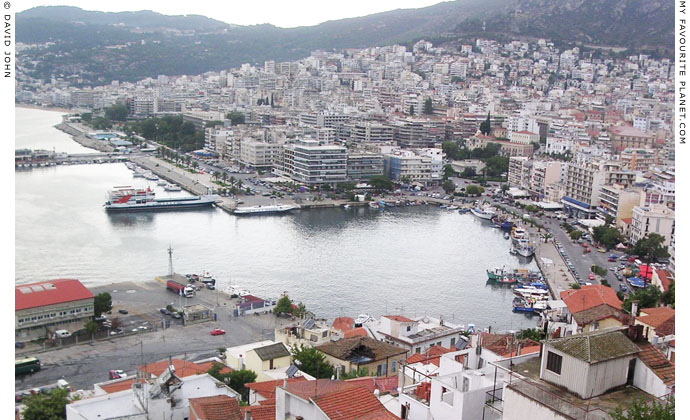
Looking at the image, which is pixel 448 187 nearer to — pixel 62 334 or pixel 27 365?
pixel 62 334

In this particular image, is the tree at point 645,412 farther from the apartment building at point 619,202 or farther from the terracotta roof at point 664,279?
the apartment building at point 619,202

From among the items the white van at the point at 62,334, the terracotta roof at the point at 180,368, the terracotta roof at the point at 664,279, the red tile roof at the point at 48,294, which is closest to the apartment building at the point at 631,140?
the terracotta roof at the point at 664,279

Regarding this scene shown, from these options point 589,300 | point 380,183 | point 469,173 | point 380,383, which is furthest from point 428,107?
point 380,383

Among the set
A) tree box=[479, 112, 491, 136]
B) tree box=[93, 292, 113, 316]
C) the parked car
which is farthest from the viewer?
tree box=[479, 112, 491, 136]

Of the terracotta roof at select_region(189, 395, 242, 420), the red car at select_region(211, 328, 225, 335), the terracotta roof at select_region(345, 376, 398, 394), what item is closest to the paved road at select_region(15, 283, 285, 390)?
the red car at select_region(211, 328, 225, 335)

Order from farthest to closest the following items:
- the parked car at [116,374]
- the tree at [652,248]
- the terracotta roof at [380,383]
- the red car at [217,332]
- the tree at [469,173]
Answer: the tree at [469,173], the tree at [652,248], the red car at [217,332], the parked car at [116,374], the terracotta roof at [380,383]

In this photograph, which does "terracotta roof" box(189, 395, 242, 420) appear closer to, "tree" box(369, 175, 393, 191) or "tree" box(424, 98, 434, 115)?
"tree" box(369, 175, 393, 191)

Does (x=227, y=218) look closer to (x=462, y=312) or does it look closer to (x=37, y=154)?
(x=462, y=312)
